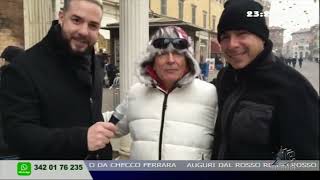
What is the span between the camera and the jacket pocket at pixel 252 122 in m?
0.98

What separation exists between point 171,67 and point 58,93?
0.33m

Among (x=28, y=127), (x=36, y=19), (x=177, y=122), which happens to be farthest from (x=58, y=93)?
(x=177, y=122)

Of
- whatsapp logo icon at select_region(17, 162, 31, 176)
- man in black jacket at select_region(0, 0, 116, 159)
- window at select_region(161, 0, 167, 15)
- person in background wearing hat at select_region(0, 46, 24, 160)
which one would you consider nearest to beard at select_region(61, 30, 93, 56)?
man in black jacket at select_region(0, 0, 116, 159)

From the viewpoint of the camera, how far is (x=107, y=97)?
1.15m

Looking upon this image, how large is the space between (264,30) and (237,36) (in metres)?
0.08

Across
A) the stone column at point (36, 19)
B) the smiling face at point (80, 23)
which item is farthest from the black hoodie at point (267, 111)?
the stone column at point (36, 19)

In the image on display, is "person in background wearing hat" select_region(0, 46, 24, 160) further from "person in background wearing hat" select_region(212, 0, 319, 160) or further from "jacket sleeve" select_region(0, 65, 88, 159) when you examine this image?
"person in background wearing hat" select_region(212, 0, 319, 160)

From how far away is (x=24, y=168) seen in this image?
1107mm


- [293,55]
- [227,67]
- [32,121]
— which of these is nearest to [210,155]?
[227,67]

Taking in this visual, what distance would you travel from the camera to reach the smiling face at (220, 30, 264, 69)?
102 cm

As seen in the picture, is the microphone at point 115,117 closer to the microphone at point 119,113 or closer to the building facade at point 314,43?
the microphone at point 119,113

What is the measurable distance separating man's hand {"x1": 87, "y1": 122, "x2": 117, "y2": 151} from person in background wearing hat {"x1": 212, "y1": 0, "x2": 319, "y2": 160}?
0.31 m

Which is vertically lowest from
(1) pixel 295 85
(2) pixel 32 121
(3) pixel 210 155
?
(3) pixel 210 155

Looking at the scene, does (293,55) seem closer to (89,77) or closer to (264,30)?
(264,30)
